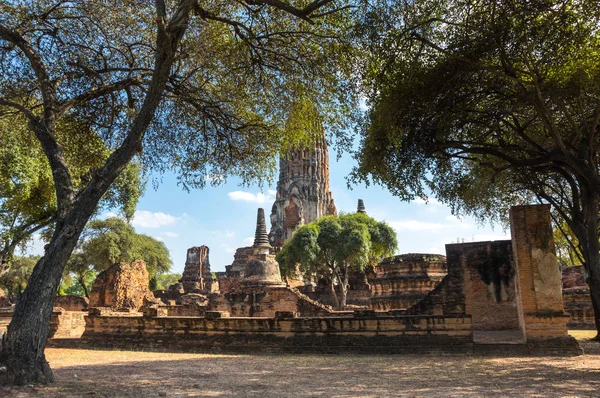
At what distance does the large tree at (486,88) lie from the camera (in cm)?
821

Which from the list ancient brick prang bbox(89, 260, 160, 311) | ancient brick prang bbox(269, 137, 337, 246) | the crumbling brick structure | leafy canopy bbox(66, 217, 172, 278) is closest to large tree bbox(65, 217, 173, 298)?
leafy canopy bbox(66, 217, 172, 278)

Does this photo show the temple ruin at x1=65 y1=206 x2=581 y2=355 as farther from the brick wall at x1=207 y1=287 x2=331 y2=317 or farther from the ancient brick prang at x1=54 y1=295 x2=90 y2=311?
the ancient brick prang at x1=54 y1=295 x2=90 y2=311

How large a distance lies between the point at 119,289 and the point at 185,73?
11.8 metres

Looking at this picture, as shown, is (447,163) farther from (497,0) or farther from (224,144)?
(224,144)

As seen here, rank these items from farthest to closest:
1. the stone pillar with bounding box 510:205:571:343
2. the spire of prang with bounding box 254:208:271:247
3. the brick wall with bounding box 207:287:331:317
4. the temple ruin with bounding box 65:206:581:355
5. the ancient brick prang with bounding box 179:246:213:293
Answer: the ancient brick prang with bounding box 179:246:213:293, the spire of prang with bounding box 254:208:271:247, the brick wall with bounding box 207:287:331:317, the temple ruin with bounding box 65:206:581:355, the stone pillar with bounding box 510:205:571:343

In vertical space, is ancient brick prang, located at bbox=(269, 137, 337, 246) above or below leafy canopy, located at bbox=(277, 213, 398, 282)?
above

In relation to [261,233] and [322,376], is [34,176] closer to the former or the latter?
[322,376]

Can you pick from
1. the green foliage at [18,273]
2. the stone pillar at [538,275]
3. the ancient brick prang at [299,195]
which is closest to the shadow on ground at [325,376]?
the stone pillar at [538,275]

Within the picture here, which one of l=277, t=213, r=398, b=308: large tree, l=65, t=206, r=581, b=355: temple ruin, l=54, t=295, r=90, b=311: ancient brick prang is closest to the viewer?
l=65, t=206, r=581, b=355: temple ruin

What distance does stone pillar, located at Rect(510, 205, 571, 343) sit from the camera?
10.1m

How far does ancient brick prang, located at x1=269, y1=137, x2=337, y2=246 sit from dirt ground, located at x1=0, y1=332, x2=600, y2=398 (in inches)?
1917

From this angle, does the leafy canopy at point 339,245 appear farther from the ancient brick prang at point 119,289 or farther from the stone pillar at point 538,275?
the stone pillar at point 538,275

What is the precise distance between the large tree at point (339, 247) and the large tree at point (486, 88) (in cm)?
2307

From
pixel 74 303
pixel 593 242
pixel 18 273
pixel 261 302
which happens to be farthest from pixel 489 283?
pixel 18 273
